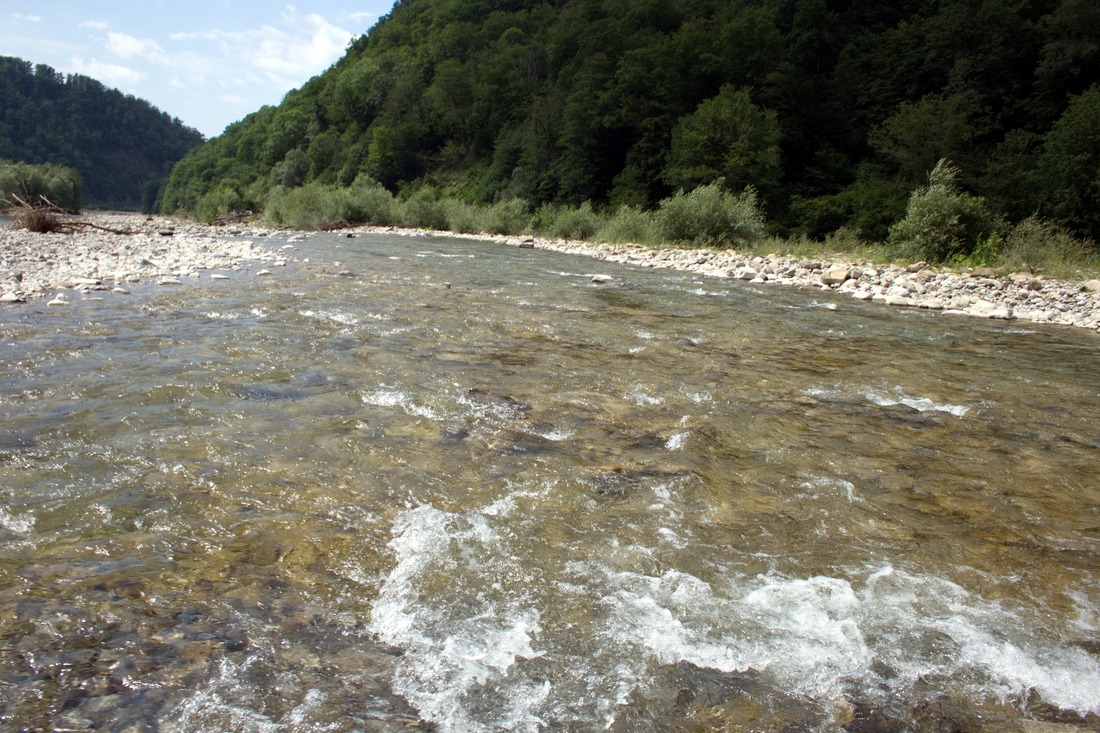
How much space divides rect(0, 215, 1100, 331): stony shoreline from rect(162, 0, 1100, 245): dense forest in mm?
8226

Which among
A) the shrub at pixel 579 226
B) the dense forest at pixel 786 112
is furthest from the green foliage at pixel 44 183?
the shrub at pixel 579 226

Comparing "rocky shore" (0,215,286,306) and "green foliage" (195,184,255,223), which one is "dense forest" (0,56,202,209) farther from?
"rocky shore" (0,215,286,306)

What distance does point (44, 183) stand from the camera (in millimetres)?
56594

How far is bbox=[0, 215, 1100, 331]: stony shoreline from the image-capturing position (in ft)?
35.8

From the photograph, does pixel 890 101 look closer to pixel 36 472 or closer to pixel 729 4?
pixel 729 4

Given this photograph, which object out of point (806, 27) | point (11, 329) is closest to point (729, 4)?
point (806, 27)

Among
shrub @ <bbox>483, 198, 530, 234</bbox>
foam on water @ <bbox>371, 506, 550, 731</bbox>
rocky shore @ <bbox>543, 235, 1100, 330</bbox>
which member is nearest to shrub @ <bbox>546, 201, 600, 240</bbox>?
shrub @ <bbox>483, 198, 530, 234</bbox>

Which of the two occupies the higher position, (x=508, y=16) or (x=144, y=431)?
(x=508, y=16)

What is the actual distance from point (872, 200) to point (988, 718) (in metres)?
29.7

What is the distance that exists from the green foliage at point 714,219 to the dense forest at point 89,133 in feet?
428

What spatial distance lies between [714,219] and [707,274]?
588 cm

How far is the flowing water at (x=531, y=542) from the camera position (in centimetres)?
221

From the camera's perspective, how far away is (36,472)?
3656 millimetres

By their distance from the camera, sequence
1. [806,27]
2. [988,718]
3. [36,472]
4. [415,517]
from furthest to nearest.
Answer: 1. [806,27]
2. [36,472]
3. [415,517]
4. [988,718]
